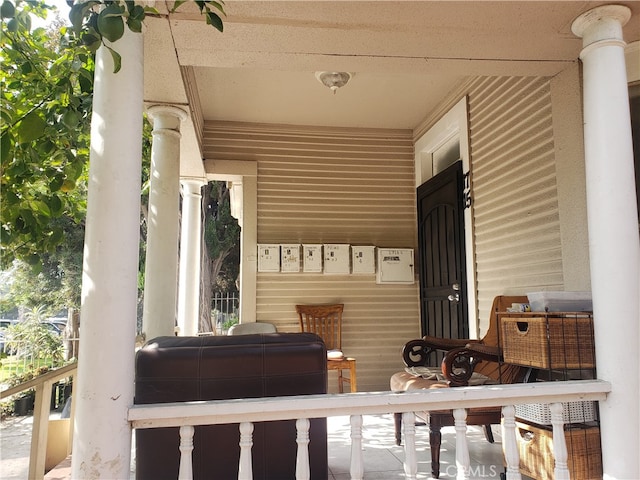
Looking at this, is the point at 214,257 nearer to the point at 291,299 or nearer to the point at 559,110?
the point at 291,299

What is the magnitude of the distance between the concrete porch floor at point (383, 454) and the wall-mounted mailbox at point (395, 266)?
1752 millimetres

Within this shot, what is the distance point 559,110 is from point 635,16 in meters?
0.71

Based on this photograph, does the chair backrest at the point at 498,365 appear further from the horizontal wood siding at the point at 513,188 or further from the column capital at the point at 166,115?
the column capital at the point at 166,115

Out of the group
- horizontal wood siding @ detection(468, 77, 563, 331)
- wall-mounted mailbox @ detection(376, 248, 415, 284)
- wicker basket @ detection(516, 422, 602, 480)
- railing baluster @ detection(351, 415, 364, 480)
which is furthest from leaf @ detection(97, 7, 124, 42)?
wall-mounted mailbox @ detection(376, 248, 415, 284)

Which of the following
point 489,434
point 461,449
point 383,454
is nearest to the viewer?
point 461,449

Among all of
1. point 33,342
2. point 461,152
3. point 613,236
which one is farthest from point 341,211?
point 33,342

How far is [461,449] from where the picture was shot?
194cm

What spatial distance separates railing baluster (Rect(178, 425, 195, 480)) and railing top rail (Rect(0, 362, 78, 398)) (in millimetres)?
629

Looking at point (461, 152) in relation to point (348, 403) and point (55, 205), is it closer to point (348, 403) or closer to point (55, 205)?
point (348, 403)

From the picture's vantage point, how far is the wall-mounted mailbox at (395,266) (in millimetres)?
5598

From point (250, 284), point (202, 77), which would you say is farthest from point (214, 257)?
point (202, 77)

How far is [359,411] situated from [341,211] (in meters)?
3.93

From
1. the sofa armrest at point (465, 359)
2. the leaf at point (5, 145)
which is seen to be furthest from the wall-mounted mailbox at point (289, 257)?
the leaf at point (5, 145)

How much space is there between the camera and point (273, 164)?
220 inches
